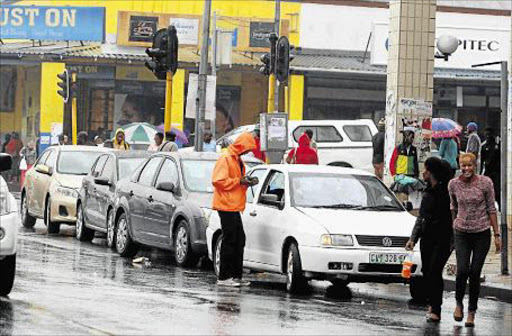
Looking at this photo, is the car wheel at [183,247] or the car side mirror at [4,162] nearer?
the car side mirror at [4,162]

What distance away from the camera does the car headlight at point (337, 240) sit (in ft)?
52.3

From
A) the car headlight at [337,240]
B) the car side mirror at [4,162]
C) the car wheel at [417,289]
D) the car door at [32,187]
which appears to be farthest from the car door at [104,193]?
the car side mirror at [4,162]

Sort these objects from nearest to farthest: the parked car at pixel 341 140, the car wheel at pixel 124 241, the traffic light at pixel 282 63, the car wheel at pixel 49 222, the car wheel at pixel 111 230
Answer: the car wheel at pixel 124 241 → the car wheel at pixel 111 230 → the car wheel at pixel 49 222 → the traffic light at pixel 282 63 → the parked car at pixel 341 140

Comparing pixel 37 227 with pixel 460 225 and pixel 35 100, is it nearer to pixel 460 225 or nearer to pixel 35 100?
pixel 460 225

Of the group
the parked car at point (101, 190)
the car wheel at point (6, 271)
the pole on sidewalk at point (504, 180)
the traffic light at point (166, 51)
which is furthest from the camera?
the traffic light at point (166, 51)

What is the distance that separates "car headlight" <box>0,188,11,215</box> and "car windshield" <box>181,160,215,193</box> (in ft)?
20.1

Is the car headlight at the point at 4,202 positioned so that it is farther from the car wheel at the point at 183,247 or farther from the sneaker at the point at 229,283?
the car wheel at the point at 183,247

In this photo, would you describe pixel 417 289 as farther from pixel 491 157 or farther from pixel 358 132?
pixel 358 132

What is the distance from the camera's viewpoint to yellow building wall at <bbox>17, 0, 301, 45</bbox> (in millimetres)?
51812

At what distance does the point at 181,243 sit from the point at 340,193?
9.44ft

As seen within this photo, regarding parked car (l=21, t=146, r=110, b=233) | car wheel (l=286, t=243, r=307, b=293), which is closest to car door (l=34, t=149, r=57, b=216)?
parked car (l=21, t=146, r=110, b=233)

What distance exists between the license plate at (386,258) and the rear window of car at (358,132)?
68.5 ft

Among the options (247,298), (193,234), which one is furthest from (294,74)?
(247,298)

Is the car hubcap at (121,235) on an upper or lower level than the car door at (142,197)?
lower
